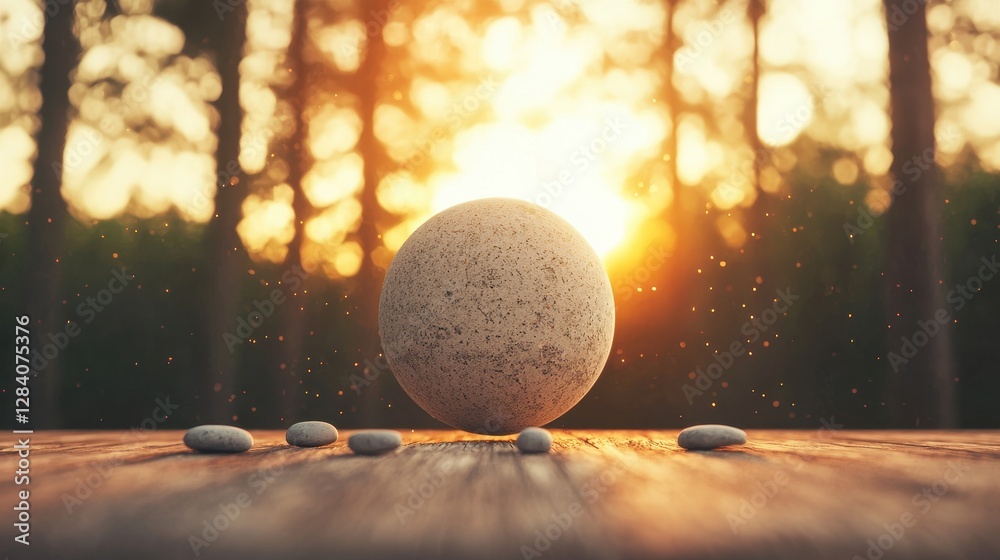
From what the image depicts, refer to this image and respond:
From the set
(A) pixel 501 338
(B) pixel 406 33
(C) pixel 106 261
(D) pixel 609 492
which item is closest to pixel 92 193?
(C) pixel 106 261

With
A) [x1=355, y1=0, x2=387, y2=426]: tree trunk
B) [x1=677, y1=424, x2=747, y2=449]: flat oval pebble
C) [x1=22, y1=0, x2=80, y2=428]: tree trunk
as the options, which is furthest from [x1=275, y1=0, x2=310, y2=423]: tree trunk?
[x1=677, y1=424, x2=747, y2=449]: flat oval pebble

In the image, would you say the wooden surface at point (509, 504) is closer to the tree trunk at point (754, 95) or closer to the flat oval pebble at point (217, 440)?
the flat oval pebble at point (217, 440)

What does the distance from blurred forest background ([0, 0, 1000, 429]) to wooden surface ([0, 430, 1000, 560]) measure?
3.51 m

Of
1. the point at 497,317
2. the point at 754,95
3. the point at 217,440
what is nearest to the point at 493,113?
the point at 754,95

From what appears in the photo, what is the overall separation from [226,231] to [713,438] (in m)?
5.94

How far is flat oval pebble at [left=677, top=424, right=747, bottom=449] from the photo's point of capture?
14.9ft

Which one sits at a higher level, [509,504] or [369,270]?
[369,270]

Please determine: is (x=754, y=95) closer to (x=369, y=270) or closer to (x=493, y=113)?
(x=493, y=113)

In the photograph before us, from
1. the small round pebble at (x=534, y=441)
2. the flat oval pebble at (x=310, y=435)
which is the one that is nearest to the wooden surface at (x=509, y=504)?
the small round pebble at (x=534, y=441)

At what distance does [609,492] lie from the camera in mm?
3014

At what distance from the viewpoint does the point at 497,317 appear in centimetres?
439

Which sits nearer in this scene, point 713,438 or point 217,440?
point 217,440

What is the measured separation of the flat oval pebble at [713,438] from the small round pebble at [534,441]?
1030 millimetres

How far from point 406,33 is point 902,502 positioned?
726 cm
